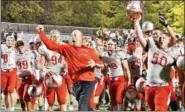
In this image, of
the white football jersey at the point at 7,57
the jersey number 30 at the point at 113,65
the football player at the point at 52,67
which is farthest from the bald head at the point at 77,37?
the jersey number 30 at the point at 113,65

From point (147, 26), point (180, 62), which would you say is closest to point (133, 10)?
point (147, 26)

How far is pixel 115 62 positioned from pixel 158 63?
1.05 metres

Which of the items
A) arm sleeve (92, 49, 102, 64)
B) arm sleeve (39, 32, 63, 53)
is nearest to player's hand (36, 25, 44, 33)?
arm sleeve (39, 32, 63, 53)

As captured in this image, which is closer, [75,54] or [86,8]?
[75,54]

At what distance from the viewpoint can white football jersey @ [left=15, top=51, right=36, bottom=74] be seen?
8.97 meters

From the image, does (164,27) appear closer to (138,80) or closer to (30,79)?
(138,80)

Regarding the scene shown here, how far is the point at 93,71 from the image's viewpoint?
27.5 ft

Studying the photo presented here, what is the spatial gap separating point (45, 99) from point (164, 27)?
159 centimetres

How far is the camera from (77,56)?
8266 millimetres

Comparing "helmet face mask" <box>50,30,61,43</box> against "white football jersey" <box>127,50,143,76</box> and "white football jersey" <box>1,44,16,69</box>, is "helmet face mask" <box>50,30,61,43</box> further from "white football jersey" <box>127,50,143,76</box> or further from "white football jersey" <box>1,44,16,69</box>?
"white football jersey" <box>127,50,143,76</box>

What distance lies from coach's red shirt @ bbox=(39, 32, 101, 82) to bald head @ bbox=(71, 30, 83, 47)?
2.6 inches

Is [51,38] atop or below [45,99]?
atop

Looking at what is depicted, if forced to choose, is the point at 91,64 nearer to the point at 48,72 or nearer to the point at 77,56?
the point at 77,56

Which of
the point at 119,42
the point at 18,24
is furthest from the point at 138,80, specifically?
the point at 18,24
